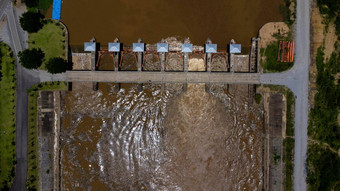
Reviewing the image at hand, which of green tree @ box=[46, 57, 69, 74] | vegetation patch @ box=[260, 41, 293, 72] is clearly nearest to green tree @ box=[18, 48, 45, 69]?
green tree @ box=[46, 57, 69, 74]

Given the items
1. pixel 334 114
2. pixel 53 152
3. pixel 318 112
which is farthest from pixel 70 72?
pixel 334 114

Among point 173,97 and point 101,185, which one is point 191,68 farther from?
point 101,185

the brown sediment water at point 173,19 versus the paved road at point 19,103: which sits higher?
the brown sediment water at point 173,19

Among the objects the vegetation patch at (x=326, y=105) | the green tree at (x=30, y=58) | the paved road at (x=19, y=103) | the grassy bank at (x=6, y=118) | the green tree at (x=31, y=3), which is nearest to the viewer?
the green tree at (x=30, y=58)

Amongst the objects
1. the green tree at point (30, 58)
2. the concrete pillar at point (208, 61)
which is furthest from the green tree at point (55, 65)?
the concrete pillar at point (208, 61)

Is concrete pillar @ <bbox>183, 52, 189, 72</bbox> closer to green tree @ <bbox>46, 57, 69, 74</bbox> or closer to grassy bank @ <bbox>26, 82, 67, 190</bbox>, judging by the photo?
green tree @ <bbox>46, 57, 69, 74</bbox>

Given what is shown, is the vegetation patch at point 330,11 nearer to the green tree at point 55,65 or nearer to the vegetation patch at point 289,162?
the vegetation patch at point 289,162
